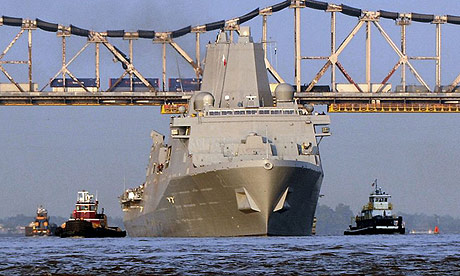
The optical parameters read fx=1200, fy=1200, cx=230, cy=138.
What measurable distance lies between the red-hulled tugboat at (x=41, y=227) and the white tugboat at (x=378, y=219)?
46165 mm

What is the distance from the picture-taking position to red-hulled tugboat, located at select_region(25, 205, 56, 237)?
5394 inches

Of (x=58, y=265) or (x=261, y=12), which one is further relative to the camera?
(x=261, y=12)

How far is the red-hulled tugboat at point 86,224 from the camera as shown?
91.6 meters

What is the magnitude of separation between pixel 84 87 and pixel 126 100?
5405 mm

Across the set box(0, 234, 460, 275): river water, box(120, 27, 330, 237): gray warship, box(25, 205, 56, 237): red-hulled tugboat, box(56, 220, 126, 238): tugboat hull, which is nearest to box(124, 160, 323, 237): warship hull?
box(120, 27, 330, 237): gray warship

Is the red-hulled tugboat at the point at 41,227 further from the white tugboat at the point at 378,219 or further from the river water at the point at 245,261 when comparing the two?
the river water at the point at 245,261

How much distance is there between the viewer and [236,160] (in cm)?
6525

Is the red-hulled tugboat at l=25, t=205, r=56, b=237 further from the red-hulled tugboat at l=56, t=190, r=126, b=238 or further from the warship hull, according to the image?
the warship hull

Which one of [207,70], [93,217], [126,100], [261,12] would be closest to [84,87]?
[126,100]

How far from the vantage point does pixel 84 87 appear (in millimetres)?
148000

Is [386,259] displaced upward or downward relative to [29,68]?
downward

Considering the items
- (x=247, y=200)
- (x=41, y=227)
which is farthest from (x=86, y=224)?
(x=41, y=227)

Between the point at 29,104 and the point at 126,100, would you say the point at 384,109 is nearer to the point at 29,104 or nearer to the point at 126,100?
the point at 126,100

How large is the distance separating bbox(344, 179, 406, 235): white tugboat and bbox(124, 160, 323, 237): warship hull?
25.1 meters
